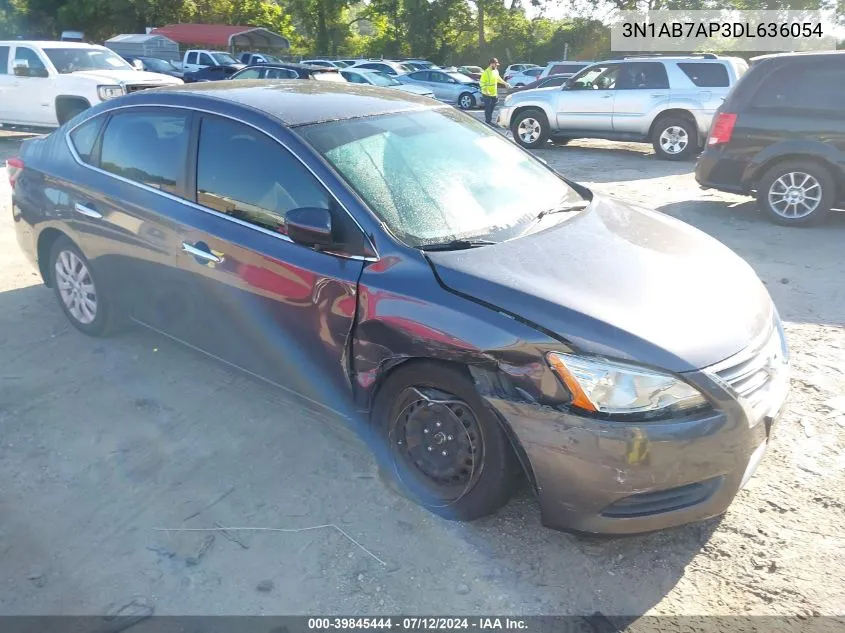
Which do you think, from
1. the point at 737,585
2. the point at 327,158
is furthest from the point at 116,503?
the point at 737,585

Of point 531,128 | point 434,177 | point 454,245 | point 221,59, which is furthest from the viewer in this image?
point 221,59

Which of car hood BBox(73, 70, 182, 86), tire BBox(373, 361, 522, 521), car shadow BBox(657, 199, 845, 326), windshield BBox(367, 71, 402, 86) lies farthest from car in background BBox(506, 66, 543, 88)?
tire BBox(373, 361, 522, 521)

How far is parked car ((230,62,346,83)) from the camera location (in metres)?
15.4

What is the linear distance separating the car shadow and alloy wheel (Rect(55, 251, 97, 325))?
484cm

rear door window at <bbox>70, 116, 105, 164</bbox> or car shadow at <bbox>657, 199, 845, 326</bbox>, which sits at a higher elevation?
rear door window at <bbox>70, 116, 105, 164</bbox>

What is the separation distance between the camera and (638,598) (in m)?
2.59

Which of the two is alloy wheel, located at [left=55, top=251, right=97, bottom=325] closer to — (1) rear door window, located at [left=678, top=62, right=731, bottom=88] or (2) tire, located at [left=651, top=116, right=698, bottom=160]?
(2) tire, located at [left=651, top=116, right=698, bottom=160]

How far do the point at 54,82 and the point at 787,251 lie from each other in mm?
12298

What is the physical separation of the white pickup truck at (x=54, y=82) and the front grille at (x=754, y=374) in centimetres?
1207

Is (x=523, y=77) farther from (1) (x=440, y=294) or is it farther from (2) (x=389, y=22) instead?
(1) (x=440, y=294)

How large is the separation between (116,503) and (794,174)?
24.2ft

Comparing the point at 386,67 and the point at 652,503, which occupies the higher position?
the point at 386,67

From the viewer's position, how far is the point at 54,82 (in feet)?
41.1

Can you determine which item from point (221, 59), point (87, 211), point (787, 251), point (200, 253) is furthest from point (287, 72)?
point (221, 59)
